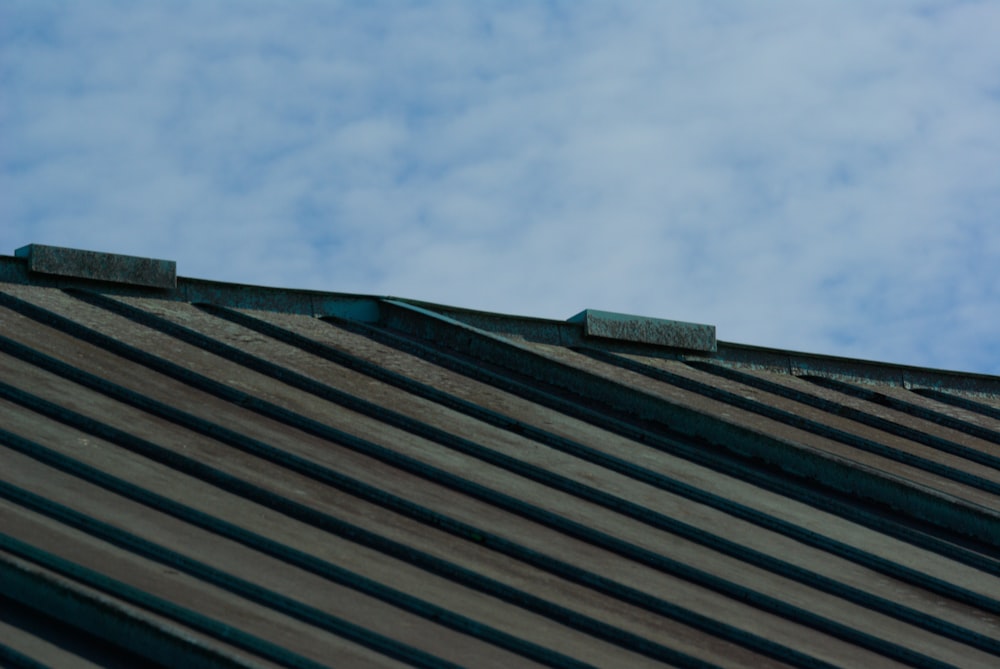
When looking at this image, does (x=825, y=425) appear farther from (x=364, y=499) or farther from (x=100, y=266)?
(x=100, y=266)

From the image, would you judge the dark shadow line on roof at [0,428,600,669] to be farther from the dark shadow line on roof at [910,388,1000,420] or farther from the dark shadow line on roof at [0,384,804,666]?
the dark shadow line on roof at [910,388,1000,420]

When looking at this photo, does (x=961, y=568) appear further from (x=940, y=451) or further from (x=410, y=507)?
(x=410, y=507)

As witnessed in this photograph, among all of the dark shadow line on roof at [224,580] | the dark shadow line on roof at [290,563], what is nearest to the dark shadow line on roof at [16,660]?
the dark shadow line on roof at [224,580]

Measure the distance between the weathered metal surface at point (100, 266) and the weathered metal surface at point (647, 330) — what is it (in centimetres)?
356

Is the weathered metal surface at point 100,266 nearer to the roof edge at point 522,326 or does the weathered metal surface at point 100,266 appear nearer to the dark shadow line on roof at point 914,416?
the roof edge at point 522,326

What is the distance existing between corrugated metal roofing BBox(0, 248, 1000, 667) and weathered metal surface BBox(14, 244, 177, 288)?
10cm

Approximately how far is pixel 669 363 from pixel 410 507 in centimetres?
539

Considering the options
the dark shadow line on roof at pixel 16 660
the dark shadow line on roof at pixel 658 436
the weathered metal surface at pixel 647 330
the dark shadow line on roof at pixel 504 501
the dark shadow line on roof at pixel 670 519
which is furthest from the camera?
the weathered metal surface at pixel 647 330

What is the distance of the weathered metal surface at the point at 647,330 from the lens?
11945mm

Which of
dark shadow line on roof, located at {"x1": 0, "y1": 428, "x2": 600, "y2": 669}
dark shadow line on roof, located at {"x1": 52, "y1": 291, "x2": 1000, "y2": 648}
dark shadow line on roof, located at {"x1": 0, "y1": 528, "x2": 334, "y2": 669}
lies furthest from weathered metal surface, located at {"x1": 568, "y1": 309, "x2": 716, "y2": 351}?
dark shadow line on roof, located at {"x1": 0, "y1": 528, "x2": 334, "y2": 669}

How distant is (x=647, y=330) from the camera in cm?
1214

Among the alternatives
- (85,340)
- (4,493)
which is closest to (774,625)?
(4,493)

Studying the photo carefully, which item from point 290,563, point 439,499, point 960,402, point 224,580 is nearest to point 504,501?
point 439,499

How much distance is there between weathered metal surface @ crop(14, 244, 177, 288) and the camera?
10344mm
